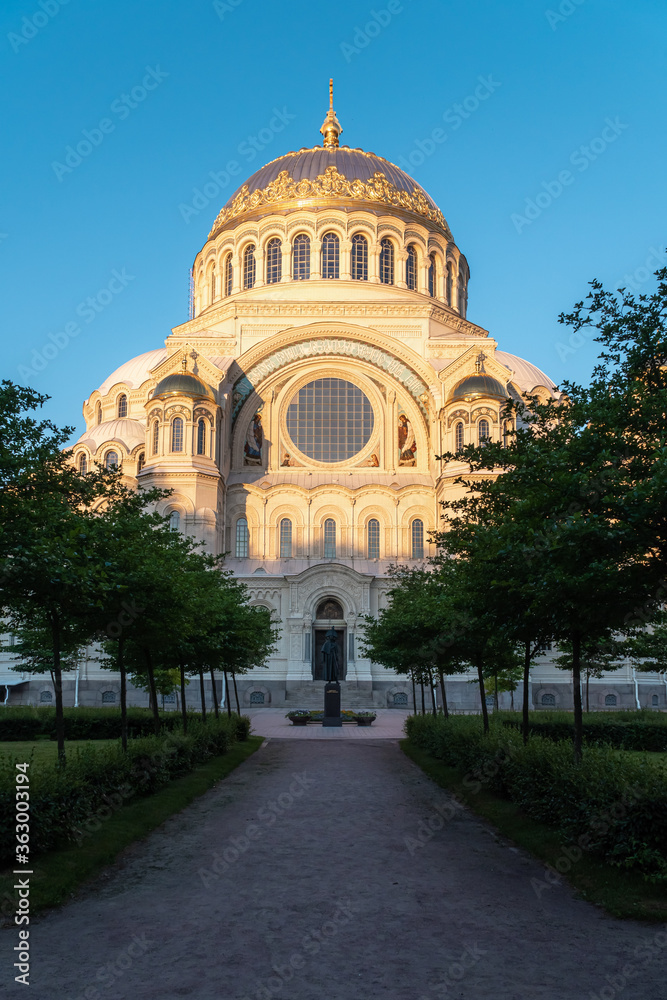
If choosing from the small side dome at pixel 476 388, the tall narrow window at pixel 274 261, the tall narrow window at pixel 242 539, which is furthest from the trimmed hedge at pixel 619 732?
the tall narrow window at pixel 274 261

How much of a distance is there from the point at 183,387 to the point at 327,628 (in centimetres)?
1631

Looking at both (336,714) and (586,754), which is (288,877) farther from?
(336,714)

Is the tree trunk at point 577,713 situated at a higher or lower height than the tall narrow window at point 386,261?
lower

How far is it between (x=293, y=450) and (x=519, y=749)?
1612 inches

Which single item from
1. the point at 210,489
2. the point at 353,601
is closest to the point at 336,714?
the point at 353,601

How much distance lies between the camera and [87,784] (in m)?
12.9

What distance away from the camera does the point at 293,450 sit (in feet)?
182

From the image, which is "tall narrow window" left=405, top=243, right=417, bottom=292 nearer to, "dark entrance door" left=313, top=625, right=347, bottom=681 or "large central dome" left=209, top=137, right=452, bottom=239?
"large central dome" left=209, top=137, right=452, bottom=239

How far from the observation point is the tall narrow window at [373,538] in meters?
53.4

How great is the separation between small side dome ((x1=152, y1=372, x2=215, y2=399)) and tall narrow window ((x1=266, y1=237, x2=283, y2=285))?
1261cm

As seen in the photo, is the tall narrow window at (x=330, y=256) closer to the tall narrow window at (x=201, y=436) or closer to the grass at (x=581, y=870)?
the tall narrow window at (x=201, y=436)

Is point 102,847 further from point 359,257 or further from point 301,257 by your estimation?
point 359,257

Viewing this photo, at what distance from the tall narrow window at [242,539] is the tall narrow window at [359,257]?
19.2 metres

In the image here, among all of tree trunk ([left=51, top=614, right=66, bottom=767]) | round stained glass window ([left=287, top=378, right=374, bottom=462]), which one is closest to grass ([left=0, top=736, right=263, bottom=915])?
tree trunk ([left=51, top=614, right=66, bottom=767])
